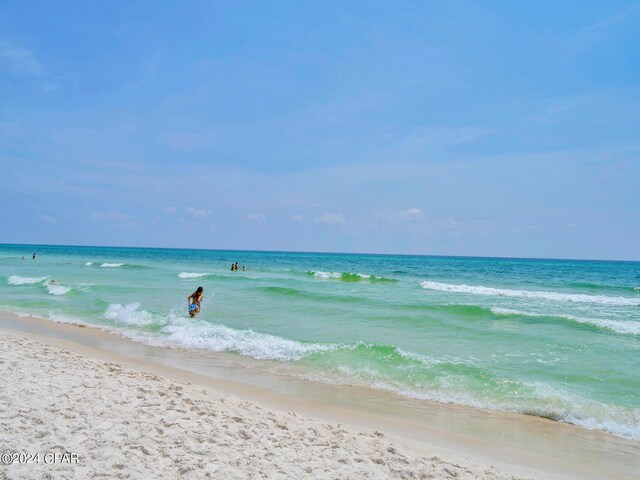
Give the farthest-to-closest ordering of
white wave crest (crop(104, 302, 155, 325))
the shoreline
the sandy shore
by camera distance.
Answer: white wave crest (crop(104, 302, 155, 325)) < the shoreline < the sandy shore

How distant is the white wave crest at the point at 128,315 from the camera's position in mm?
15555

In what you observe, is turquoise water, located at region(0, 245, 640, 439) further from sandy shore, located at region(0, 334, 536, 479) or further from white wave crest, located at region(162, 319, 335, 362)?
sandy shore, located at region(0, 334, 536, 479)

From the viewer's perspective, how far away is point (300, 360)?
36.1ft

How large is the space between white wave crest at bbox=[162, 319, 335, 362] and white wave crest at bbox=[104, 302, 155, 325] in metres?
1.69

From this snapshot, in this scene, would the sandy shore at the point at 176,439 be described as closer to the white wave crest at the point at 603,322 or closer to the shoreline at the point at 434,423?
the shoreline at the point at 434,423

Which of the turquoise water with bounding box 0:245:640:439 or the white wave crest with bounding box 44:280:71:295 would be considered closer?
the turquoise water with bounding box 0:245:640:439

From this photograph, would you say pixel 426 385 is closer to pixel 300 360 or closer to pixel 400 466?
pixel 300 360

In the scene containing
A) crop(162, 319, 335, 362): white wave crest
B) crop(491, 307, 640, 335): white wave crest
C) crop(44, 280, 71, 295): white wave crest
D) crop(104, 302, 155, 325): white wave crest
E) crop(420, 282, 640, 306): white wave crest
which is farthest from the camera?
crop(420, 282, 640, 306): white wave crest

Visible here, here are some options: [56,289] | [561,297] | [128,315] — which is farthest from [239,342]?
[561,297]

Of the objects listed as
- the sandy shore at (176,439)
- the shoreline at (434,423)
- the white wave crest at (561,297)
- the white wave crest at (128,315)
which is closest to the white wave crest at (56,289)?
the white wave crest at (128,315)

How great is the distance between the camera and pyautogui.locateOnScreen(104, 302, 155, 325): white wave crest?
15555 millimetres

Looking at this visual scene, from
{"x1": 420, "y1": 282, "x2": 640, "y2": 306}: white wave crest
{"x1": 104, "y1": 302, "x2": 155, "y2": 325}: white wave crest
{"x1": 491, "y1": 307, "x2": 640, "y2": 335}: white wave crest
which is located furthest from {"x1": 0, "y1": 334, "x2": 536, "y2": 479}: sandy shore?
{"x1": 420, "y1": 282, "x2": 640, "y2": 306}: white wave crest

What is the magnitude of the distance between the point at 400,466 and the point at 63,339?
10.6 meters

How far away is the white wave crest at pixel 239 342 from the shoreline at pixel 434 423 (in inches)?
42.9
